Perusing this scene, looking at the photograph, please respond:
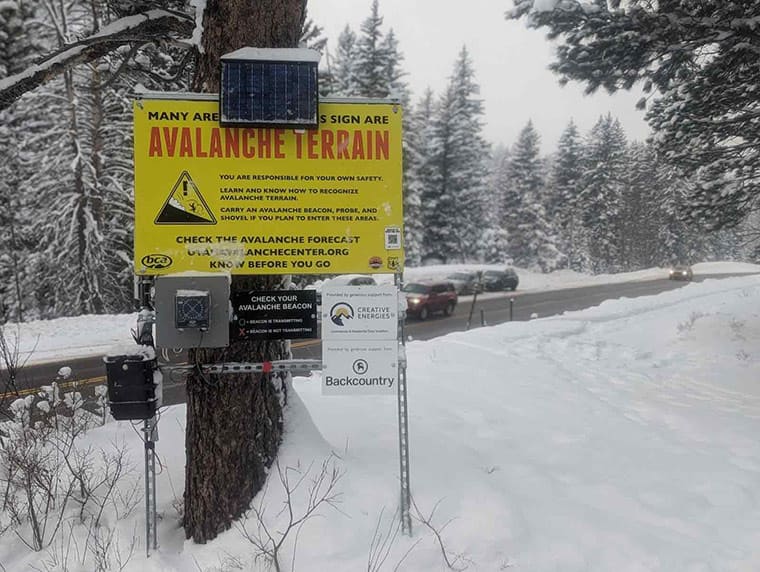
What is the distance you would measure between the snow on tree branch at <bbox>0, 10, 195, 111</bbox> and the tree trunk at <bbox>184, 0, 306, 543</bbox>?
1.06 metres

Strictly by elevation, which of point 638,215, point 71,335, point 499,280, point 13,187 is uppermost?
point 638,215

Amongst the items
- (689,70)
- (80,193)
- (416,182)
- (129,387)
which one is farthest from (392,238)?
(416,182)

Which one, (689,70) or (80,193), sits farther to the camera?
(80,193)

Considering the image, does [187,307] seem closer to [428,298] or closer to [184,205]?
[184,205]

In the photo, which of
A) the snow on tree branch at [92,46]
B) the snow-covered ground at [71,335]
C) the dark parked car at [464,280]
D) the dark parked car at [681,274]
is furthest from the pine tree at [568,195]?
the snow on tree branch at [92,46]

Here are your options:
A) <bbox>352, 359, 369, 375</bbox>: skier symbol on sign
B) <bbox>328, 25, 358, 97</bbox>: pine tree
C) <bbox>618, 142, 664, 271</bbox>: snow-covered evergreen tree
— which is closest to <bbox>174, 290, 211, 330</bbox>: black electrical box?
<bbox>352, 359, 369, 375</bbox>: skier symbol on sign

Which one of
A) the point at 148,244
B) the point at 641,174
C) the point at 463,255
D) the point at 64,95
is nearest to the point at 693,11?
the point at 148,244

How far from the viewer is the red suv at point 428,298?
2266 cm

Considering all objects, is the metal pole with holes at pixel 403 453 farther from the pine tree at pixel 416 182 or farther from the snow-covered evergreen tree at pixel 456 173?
the snow-covered evergreen tree at pixel 456 173

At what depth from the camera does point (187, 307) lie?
3.45 m

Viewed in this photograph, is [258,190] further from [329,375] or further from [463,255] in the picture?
[463,255]

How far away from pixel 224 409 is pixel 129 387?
1.97 ft

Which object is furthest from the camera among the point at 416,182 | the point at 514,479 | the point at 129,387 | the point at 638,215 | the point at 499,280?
the point at 638,215

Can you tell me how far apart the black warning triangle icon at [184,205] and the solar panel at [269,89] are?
0.47 metres
